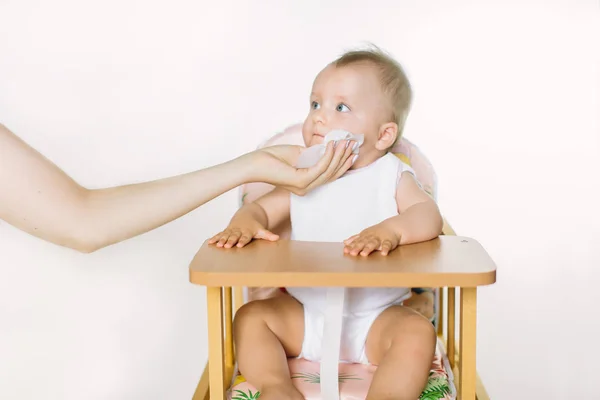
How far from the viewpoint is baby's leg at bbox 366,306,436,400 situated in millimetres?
1444

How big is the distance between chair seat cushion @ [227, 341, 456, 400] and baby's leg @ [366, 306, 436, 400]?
3 centimetres

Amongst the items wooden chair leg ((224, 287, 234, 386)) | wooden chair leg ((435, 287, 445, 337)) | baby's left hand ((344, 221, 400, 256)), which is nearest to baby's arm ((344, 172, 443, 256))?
baby's left hand ((344, 221, 400, 256))

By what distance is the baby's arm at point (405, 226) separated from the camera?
143 cm

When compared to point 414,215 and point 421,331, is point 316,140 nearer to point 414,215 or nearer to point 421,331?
point 414,215

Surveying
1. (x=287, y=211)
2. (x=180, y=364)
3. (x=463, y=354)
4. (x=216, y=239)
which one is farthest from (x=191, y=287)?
(x=463, y=354)

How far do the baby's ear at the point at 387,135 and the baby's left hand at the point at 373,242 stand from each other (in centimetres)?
28

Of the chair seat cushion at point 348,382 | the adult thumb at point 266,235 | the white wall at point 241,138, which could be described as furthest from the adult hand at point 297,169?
the white wall at point 241,138

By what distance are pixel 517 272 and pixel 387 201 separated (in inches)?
47.8

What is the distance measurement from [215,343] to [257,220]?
36cm

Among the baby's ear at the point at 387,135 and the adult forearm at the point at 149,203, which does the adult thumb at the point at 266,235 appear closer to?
the adult forearm at the point at 149,203

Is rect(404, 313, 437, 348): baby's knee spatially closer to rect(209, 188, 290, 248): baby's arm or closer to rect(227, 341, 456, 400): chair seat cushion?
Answer: rect(227, 341, 456, 400): chair seat cushion

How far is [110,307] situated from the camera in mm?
2656

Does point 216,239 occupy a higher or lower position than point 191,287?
higher

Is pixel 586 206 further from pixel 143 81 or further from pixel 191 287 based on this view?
pixel 143 81
